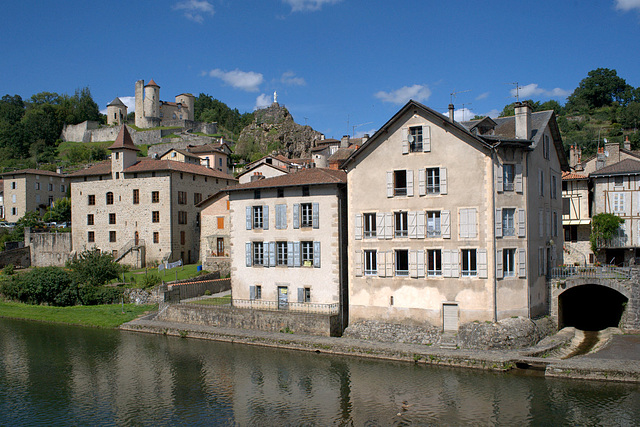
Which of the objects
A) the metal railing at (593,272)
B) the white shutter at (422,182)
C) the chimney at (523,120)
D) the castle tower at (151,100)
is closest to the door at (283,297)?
the white shutter at (422,182)

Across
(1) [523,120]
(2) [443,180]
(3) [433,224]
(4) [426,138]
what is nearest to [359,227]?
(3) [433,224]

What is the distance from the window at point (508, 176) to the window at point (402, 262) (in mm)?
5718

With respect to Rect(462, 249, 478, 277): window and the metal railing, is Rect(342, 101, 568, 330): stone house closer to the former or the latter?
Rect(462, 249, 478, 277): window

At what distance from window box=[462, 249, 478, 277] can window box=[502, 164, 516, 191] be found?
136 inches

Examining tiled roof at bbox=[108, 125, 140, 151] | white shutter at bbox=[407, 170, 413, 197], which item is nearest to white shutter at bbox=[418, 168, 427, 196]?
white shutter at bbox=[407, 170, 413, 197]

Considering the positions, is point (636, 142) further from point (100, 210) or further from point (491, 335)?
point (100, 210)

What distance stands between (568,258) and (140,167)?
1493 inches

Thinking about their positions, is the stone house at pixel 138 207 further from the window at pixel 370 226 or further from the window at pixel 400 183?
the window at pixel 400 183

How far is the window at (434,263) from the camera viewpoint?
24.6 metres

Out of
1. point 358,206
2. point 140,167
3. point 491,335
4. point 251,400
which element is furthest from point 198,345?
point 140,167

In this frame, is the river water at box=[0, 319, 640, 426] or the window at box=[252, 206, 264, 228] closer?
the river water at box=[0, 319, 640, 426]

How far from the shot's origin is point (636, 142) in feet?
228

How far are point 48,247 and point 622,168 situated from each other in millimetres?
53511

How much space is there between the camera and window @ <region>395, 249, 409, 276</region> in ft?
83.6
